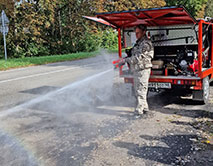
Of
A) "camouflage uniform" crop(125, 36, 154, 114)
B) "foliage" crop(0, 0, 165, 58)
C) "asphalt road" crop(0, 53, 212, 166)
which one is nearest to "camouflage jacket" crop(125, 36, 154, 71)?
"camouflage uniform" crop(125, 36, 154, 114)

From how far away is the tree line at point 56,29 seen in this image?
25.5m

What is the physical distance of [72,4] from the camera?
29500 mm

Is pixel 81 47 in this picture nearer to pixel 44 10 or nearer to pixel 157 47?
pixel 44 10

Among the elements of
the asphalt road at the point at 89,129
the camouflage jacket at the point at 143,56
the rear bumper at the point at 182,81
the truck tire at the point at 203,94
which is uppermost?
the camouflage jacket at the point at 143,56

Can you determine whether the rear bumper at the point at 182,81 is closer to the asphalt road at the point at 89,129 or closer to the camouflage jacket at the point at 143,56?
the asphalt road at the point at 89,129

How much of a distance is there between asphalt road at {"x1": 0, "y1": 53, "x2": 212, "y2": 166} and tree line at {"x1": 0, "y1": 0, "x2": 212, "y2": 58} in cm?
1937

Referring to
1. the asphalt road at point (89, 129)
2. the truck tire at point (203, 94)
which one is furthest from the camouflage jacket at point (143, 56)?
the truck tire at point (203, 94)

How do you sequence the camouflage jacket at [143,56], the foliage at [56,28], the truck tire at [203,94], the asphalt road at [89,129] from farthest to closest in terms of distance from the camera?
the foliage at [56,28]
the truck tire at [203,94]
the camouflage jacket at [143,56]
the asphalt road at [89,129]

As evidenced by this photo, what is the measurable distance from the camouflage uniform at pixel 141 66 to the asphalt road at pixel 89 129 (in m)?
0.40

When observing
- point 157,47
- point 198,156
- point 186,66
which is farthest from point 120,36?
point 198,156

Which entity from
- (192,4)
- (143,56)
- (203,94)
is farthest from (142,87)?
(192,4)

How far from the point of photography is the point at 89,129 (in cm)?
473

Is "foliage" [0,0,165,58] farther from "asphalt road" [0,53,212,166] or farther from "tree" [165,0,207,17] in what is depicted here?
"asphalt road" [0,53,212,166]

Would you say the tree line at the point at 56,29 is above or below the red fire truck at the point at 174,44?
above
